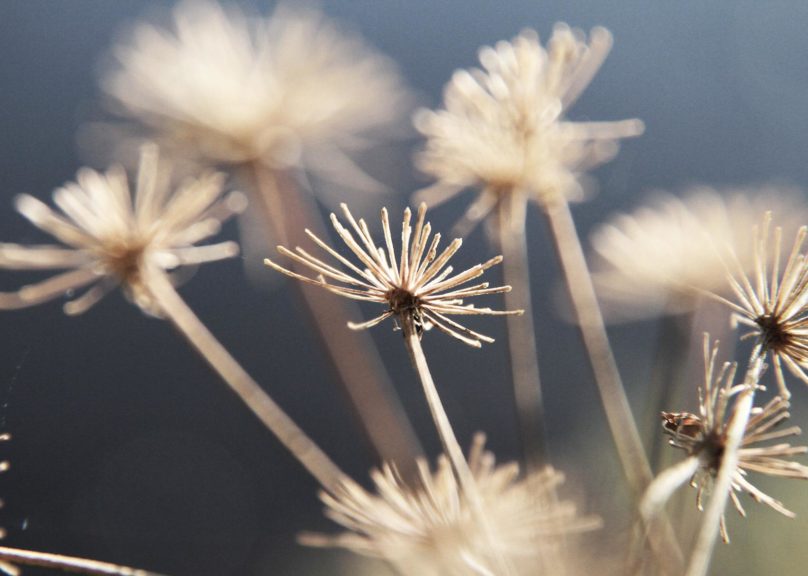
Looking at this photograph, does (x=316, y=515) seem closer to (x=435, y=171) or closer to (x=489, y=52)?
(x=435, y=171)

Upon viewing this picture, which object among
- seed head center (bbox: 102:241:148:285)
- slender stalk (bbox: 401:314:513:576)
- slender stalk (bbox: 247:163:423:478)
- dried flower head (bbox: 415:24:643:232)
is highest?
dried flower head (bbox: 415:24:643:232)

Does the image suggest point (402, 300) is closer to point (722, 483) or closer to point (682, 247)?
point (722, 483)

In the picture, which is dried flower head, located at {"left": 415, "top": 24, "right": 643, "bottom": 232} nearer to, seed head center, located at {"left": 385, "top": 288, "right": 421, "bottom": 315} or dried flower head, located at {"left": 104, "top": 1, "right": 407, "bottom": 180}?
dried flower head, located at {"left": 104, "top": 1, "right": 407, "bottom": 180}

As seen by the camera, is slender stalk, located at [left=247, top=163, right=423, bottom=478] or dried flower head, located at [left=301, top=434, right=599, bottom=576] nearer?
dried flower head, located at [left=301, top=434, right=599, bottom=576]

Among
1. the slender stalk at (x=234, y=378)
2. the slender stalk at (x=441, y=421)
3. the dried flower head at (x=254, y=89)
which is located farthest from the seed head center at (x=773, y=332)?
the dried flower head at (x=254, y=89)

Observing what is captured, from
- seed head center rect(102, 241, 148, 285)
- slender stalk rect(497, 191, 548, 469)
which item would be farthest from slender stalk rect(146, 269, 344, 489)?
slender stalk rect(497, 191, 548, 469)

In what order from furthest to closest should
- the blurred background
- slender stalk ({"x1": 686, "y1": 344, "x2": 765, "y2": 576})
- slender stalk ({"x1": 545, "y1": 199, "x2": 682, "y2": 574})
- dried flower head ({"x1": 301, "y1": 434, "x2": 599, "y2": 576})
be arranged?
the blurred background
slender stalk ({"x1": 545, "y1": 199, "x2": 682, "y2": 574})
dried flower head ({"x1": 301, "y1": 434, "x2": 599, "y2": 576})
slender stalk ({"x1": 686, "y1": 344, "x2": 765, "y2": 576})

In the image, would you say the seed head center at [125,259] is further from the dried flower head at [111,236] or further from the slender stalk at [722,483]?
the slender stalk at [722,483]
